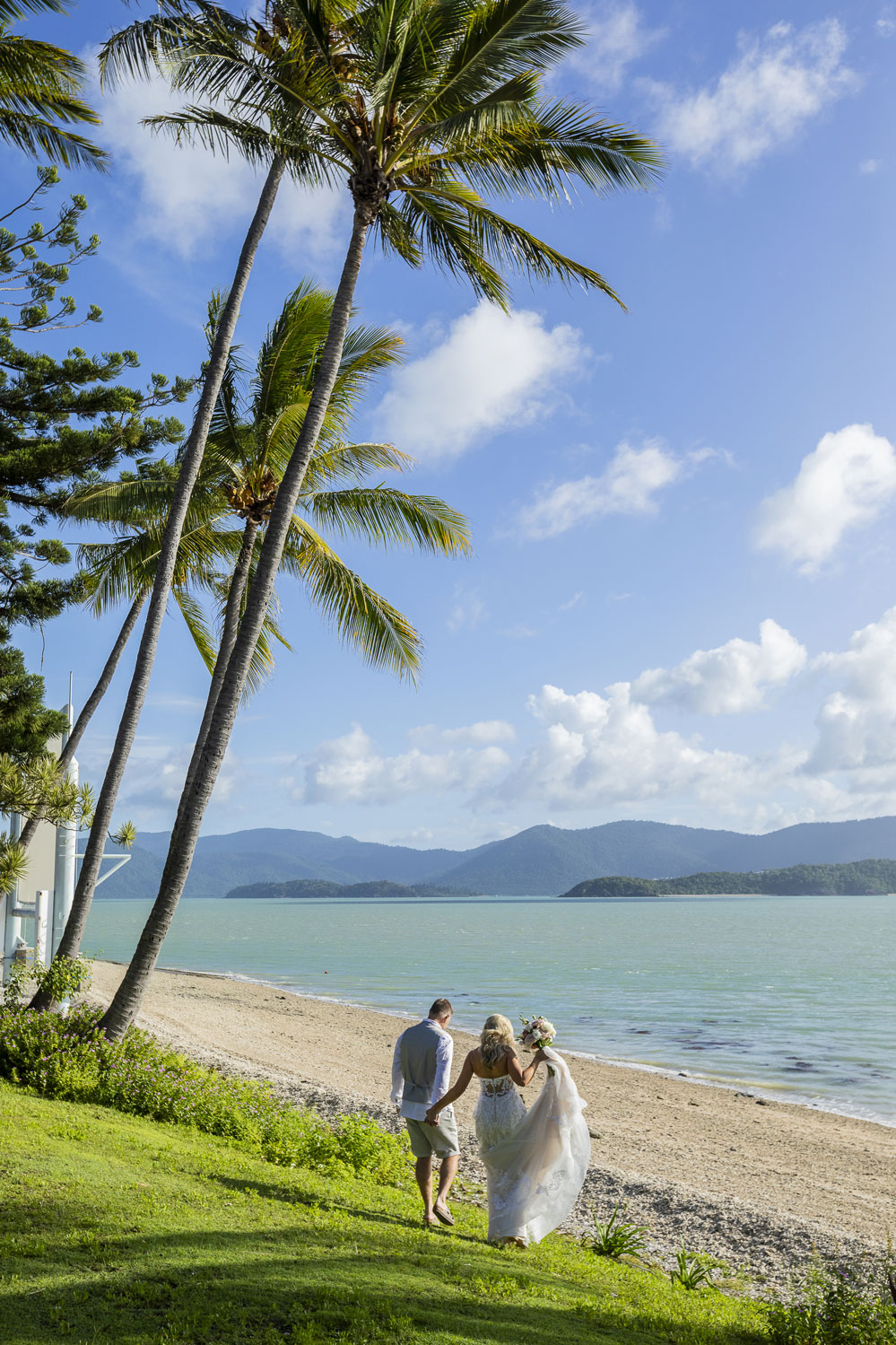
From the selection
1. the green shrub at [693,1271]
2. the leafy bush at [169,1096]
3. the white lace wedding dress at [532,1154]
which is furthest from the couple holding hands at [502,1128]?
the leafy bush at [169,1096]

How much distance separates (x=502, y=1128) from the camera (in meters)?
6.28

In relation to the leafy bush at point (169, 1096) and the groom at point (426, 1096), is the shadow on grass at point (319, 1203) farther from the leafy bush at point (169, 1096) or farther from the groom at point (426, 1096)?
the leafy bush at point (169, 1096)

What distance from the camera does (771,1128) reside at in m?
14.4

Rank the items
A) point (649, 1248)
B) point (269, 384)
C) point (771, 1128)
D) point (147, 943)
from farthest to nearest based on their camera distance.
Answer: point (771, 1128), point (269, 384), point (147, 943), point (649, 1248)

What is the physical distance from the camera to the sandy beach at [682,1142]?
28.7 ft

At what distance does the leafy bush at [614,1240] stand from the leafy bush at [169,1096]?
5.31 ft

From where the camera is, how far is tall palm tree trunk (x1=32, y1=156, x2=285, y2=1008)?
34.9 feet

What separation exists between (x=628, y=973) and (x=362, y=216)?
117 feet

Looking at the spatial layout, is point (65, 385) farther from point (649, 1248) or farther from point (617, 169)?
point (649, 1248)

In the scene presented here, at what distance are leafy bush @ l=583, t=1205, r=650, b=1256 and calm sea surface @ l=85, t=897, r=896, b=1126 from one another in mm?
9901

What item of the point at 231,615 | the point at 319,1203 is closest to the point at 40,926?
the point at 231,615

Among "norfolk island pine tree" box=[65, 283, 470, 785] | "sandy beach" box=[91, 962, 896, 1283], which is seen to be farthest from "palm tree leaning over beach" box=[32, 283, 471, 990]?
"sandy beach" box=[91, 962, 896, 1283]

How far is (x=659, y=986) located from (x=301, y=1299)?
33583 mm

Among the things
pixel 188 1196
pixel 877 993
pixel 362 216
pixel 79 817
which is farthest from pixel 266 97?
pixel 877 993
